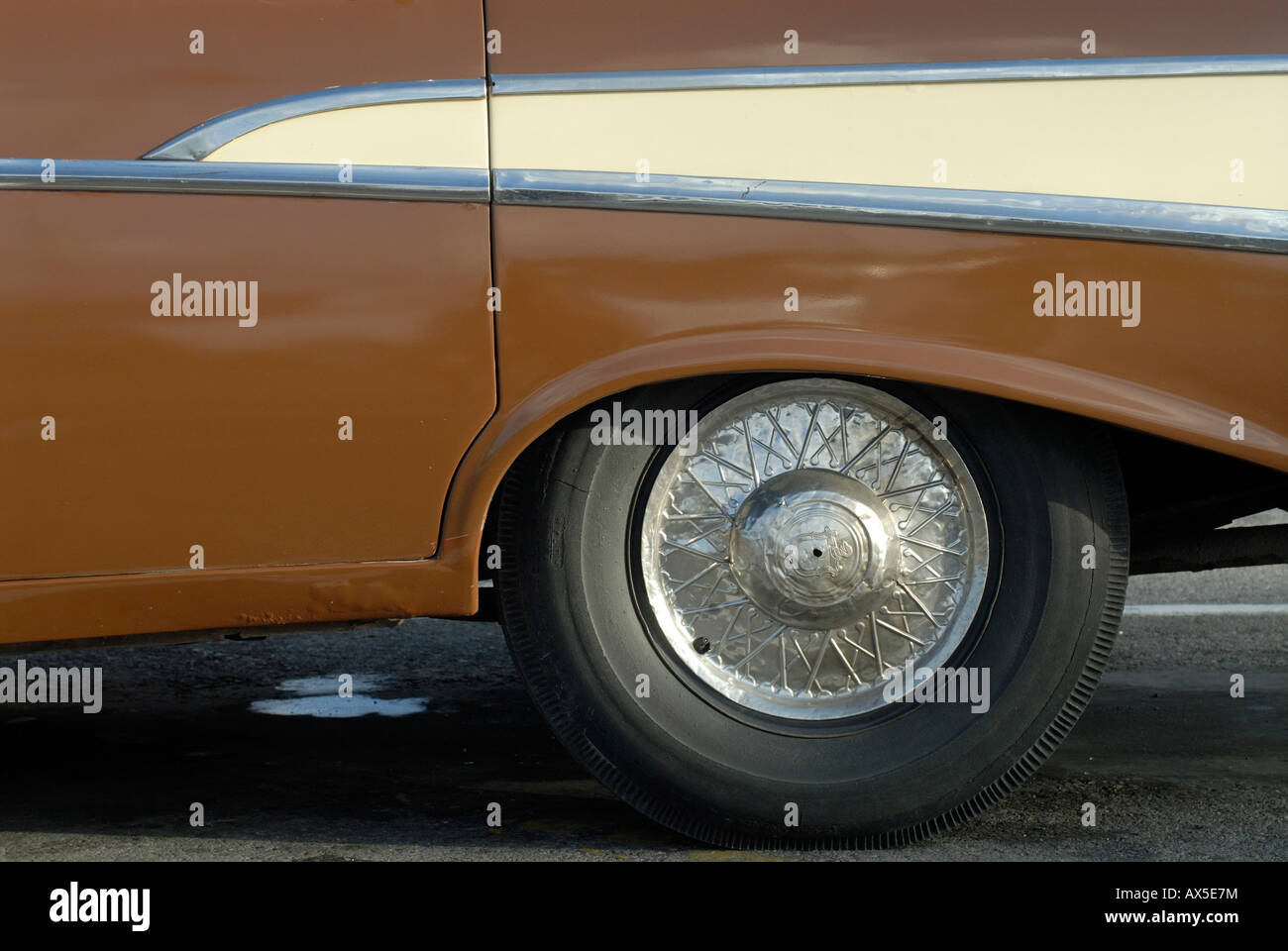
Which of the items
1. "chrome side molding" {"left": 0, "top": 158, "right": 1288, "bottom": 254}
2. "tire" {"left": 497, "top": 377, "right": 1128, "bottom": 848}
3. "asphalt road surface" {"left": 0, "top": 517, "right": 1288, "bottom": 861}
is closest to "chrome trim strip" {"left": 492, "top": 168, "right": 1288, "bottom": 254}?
"chrome side molding" {"left": 0, "top": 158, "right": 1288, "bottom": 254}

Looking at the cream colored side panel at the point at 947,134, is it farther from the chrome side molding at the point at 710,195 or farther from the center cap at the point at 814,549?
the center cap at the point at 814,549

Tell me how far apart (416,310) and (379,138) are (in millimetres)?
299

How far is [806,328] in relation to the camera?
7.92 ft

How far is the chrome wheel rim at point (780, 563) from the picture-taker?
2.57 m

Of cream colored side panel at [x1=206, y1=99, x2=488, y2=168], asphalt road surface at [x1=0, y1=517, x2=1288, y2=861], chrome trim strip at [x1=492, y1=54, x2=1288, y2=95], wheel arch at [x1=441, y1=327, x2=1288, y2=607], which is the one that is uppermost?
chrome trim strip at [x1=492, y1=54, x2=1288, y2=95]

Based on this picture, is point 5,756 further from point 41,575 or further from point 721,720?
point 721,720

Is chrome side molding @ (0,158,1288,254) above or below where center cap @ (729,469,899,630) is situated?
above

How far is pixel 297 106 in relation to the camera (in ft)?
7.89

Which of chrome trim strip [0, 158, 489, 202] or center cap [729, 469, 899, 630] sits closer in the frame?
chrome trim strip [0, 158, 489, 202]

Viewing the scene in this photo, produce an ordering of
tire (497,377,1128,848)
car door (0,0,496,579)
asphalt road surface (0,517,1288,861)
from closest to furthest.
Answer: car door (0,0,496,579) → tire (497,377,1128,848) → asphalt road surface (0,517,1288,861)

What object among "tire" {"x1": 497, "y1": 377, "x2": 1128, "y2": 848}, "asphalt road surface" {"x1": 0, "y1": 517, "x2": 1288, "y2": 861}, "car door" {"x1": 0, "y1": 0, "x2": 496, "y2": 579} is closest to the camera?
"car door" {"x1": 0, "y1": 0, "x2": 496, "y2": 579}

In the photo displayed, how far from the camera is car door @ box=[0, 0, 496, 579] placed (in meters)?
2.37

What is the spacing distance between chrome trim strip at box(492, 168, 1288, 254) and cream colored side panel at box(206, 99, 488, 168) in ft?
0.30

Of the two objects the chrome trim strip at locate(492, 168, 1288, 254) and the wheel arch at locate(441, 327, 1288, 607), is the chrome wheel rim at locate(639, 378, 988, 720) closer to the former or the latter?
the wheel arch at locate(441, 327, 1288, 607)
